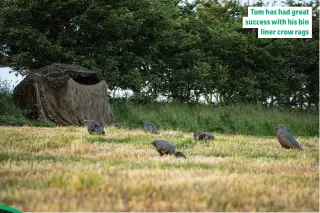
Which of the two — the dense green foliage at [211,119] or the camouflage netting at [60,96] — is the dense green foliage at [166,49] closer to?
the dense green foliage at [211,119]

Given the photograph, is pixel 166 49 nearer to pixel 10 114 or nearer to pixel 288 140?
pixel 10 114

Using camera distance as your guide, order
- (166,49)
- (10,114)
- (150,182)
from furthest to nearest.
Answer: (166,49), (10,114), (150,182)

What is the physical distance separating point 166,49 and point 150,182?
18.2 meters

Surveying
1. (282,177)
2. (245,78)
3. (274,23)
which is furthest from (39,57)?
(282,177)

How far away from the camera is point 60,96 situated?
48.7 feet

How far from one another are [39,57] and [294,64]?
1353cm

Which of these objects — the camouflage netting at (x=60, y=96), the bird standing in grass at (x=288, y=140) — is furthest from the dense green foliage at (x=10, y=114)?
the bird standing in grass at (x=288, y=140)

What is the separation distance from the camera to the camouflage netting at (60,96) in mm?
14641

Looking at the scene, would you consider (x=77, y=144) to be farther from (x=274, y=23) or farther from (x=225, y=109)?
(x=225, y=109)

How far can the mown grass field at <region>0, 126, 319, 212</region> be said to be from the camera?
10.7 ft

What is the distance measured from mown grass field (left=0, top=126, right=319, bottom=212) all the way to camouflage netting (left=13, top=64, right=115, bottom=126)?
28.9 feet

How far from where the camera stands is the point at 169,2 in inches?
883

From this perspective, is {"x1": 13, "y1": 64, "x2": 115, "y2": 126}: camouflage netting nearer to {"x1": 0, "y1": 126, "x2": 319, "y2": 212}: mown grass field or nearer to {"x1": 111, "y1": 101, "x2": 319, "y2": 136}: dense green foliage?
{"x1": 111, "y1": 101, "x2": 319, "y2": 136}: dense green foliage

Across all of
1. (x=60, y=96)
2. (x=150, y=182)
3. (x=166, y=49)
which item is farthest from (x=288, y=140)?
(x=166, y=49)
